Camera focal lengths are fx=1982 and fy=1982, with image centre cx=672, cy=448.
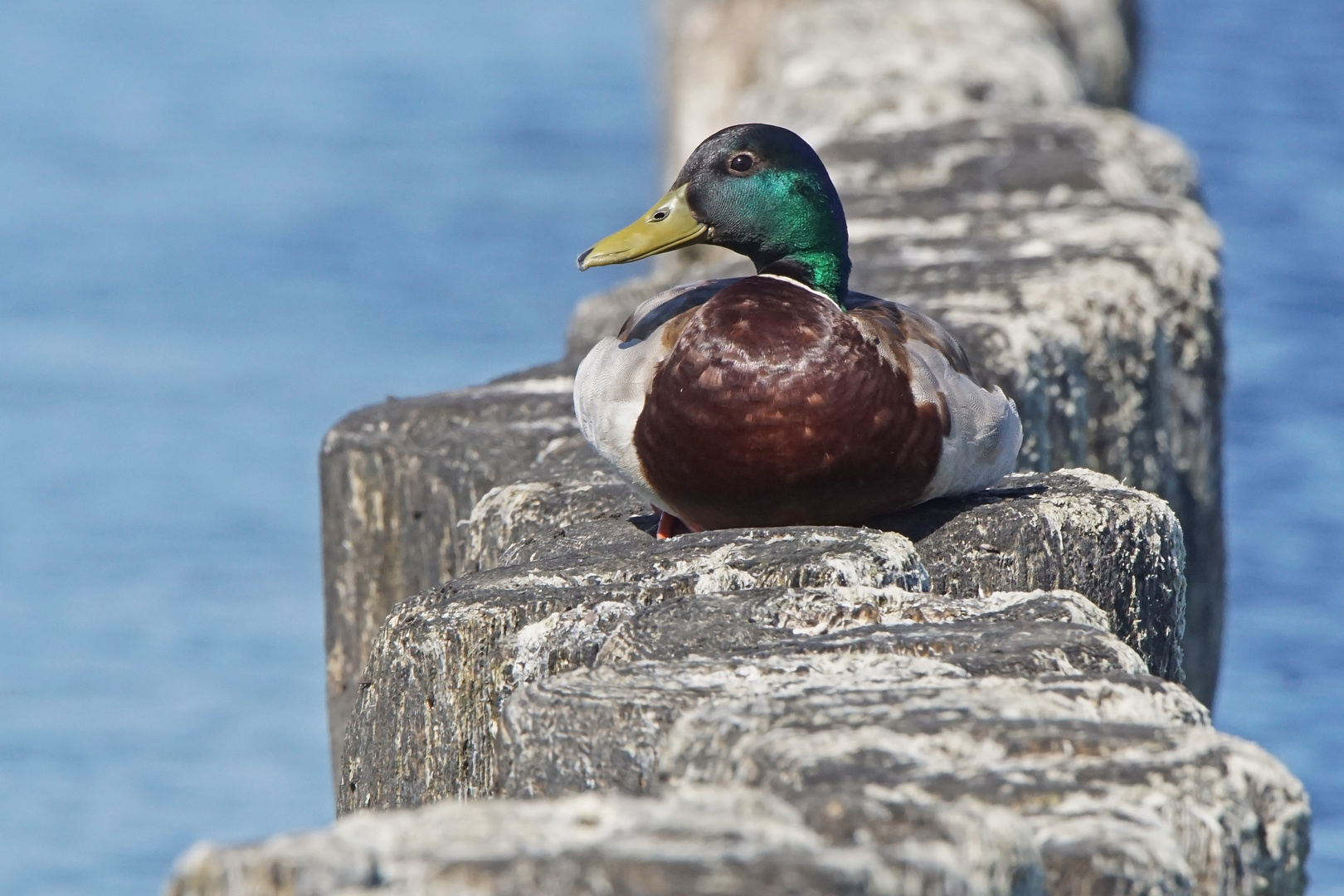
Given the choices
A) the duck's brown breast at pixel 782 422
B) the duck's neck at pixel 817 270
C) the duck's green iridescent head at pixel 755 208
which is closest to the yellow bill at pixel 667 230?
the duck's green iridescent head at pixel 755 208

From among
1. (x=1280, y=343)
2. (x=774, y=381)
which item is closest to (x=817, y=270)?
(x=774, y=381)

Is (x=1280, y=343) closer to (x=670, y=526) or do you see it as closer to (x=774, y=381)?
(x=670, y=526)

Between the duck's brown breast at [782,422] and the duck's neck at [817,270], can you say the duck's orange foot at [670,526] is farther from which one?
the duck's neck at [817,270]

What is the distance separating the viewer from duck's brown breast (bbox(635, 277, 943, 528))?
2459 millimetres

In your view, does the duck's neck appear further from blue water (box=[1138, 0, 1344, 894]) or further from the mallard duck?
blue water (box=[1138, 0, 1344, 894])

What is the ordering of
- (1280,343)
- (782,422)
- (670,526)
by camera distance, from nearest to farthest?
(782,422) < (670,526) < (1280,343)

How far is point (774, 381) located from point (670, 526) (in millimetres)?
316

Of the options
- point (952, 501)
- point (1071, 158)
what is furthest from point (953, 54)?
→ point (952, 501)

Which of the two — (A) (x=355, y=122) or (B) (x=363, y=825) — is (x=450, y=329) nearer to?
(A) (x=355, y=122)

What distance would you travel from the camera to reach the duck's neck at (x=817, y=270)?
2.77 m

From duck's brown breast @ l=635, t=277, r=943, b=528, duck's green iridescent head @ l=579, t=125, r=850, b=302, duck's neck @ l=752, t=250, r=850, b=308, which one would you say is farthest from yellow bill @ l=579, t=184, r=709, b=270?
duck's brown breast @ l=635, t=277, r=943, b=528

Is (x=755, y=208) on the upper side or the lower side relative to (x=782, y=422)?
upper

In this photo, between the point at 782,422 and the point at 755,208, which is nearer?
the point at 782,422

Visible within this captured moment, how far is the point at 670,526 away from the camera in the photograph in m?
2.68
